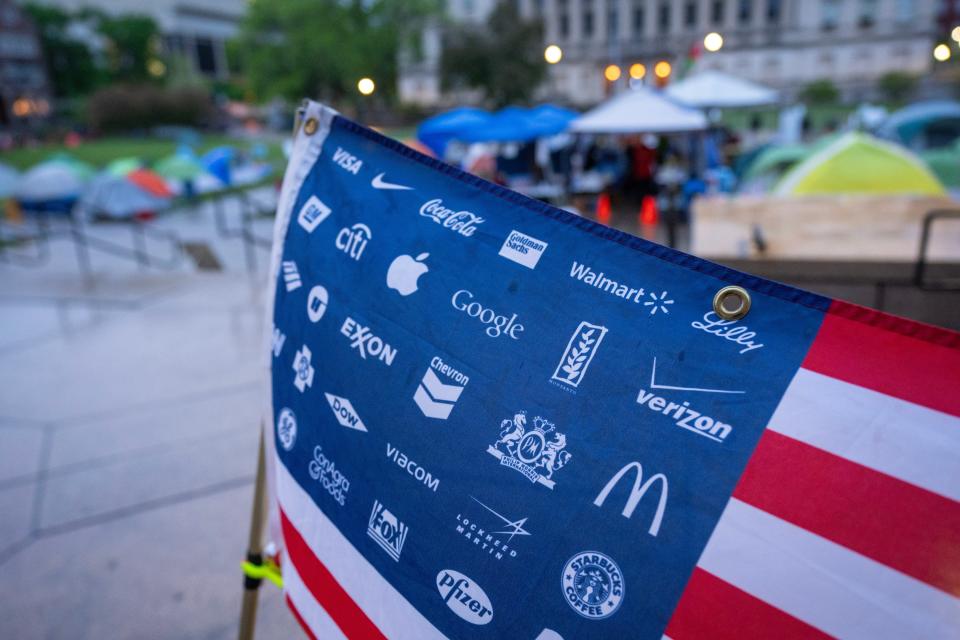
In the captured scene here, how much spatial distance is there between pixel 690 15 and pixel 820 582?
3014 inches

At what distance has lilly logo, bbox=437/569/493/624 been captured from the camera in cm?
129

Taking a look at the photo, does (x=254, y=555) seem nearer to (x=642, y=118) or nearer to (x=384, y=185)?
(x=384, y=185)

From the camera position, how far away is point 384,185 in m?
1.62

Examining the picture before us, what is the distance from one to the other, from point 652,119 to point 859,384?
39.3 ft

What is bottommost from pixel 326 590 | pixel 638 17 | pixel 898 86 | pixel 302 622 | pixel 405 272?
pixel 302 622

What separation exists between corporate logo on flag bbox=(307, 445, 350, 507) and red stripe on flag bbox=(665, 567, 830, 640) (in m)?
0.84

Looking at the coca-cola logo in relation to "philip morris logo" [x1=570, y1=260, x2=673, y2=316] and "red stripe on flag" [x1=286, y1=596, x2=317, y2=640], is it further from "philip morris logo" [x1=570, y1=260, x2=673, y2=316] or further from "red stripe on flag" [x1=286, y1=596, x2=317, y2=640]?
"red stripe on flag" [x1=286, y1=596, x2=317, y2=640]

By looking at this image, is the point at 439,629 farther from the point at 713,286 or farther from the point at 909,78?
the point at 909,78

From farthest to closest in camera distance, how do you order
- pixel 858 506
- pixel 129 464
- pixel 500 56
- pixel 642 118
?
pixel 500 56
pixel 642 118
pixel 129 464
pixel 858 506

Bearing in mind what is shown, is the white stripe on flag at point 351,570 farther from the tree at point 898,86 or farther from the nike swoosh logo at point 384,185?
the tree at point 898,86

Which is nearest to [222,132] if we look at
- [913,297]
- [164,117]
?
[164,117]

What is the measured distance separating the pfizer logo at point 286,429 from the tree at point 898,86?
65.5 metres

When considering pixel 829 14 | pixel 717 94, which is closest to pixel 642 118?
pixel 717 94

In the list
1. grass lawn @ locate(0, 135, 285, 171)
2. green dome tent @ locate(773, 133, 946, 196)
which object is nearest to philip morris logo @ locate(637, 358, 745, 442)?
green dome tent @ locate(773, 133, 946, 196)
